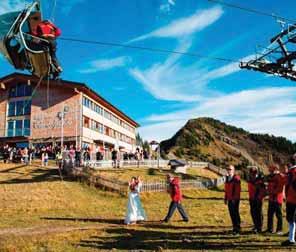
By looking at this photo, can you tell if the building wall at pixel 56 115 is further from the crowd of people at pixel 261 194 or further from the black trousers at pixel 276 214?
the black trousers at pixel 276 214

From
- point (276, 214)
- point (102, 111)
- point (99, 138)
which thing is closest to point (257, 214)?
point (276, 214)

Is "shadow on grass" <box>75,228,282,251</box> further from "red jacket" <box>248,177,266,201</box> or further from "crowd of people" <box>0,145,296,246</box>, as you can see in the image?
"red jacket" <box>248,177,266,201</box>

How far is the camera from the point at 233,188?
14.4 metres

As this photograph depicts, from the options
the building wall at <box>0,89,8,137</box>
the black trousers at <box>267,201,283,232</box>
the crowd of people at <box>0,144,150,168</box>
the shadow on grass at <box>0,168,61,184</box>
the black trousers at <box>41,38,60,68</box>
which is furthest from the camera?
the building wall at <box>0,89,8,137</box>

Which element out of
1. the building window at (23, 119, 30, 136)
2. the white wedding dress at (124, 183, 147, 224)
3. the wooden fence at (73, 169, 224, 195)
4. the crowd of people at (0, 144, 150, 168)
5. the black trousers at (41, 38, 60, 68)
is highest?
the building window at (23, 119, 30, 136)

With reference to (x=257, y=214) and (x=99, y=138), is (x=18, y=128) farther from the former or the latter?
(x=257, y=214)

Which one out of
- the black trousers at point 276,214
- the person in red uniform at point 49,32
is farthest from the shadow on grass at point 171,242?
the person in red uniform at point 49,32

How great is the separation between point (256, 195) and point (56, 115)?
120ft

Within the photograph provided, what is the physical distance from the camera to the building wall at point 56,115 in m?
47.8

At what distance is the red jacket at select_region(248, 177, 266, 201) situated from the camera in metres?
14.1

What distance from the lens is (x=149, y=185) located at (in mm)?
27000

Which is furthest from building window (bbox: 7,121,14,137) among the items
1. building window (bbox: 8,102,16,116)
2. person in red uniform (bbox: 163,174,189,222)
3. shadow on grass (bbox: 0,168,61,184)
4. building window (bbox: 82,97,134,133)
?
person in red uniform (bbox: 163,174,189,222)

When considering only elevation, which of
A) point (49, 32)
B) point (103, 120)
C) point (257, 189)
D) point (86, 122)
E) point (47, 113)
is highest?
point (103, 120)

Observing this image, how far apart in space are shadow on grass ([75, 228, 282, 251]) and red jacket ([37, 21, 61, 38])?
555cm
